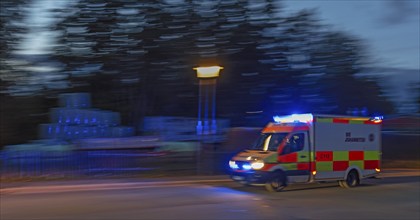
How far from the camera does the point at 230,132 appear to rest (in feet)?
69.6

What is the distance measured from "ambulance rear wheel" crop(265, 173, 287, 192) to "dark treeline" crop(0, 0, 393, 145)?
1049 cm

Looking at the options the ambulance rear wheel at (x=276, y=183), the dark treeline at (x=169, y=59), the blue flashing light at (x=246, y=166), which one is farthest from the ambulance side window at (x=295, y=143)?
the dark treeline at (x=169, y=59)

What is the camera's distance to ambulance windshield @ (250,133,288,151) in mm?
14359

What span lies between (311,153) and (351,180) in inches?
79.7

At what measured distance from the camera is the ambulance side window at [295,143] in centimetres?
1420

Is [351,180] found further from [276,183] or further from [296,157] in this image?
[276,183]

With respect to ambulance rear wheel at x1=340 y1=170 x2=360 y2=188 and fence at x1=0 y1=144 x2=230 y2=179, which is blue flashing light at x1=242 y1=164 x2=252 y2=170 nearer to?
ambulance rear wheel at x1=340 y1=170 x2=360 y2=188

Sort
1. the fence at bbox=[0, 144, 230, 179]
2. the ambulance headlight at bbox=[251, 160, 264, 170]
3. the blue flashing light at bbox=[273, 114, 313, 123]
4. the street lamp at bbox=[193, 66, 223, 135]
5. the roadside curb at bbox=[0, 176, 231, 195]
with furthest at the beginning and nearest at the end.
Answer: the street lamp at bbox=[193, 66, 223, 135] < the fence at bbox=[0, 144, 230, 179] < the blue flashing light at bbox=[273, 114, 313, 123] < the roadside curb at bbox=[0, 176, 231, 195] < the ambulance headlight at bbox=[251, 160, 264, 170]

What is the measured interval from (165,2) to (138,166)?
8.36 meters

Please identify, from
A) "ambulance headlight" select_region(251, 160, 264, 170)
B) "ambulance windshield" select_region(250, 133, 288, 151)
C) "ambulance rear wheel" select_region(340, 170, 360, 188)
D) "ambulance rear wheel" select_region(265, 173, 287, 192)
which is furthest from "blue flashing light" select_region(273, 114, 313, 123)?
"ambulance rear wheel" select_region(340, 170, 360, 188)

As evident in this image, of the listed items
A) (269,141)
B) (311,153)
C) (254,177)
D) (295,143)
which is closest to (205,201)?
(254,177)

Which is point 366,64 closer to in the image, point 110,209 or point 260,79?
point 260,79

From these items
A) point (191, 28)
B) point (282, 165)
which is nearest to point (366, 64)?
point (191, 28)

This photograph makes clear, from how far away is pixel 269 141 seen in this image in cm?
1462
